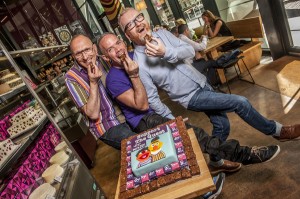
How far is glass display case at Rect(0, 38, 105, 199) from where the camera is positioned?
7.21 feet

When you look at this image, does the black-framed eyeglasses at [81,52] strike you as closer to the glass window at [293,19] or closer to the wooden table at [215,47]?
the wooden table at [215,47]

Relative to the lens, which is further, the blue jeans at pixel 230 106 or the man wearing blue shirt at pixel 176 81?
the blue jeans at pixel 230 106

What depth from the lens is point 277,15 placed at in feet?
15.2

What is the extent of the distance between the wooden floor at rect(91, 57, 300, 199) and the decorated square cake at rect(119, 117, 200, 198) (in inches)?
52.4

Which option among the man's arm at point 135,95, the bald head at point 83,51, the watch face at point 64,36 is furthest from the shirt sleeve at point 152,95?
the watch face at point 64,36

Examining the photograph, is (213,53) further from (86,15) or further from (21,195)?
(86,15)

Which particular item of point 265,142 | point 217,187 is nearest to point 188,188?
point 217,187

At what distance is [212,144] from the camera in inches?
83.0

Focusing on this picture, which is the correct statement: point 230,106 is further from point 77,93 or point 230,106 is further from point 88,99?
point 77,93

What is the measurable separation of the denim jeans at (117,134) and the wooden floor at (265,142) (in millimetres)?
1222

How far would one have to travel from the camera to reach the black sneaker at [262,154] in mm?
2314

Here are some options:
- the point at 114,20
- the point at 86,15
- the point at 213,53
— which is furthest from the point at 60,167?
the point at 86,15

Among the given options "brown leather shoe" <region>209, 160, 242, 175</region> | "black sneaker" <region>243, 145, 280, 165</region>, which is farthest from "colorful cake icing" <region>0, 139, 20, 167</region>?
"black sneaker" <region>243, 145, 280, 165</region>

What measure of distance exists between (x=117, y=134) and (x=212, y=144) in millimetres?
879
